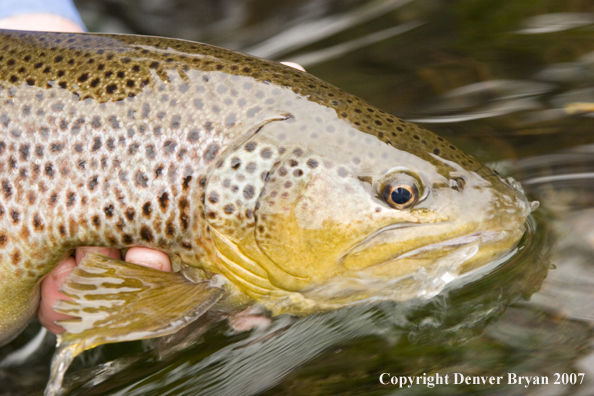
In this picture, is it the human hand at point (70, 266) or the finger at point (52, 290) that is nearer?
the human hand at point (70, 266)

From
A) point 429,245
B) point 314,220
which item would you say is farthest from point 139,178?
point 429,245

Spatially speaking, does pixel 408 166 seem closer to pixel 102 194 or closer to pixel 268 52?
pixel 102 194

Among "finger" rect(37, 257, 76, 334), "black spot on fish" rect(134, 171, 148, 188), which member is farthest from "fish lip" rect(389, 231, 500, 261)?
"finger" rect(37, 257, 76, 334)

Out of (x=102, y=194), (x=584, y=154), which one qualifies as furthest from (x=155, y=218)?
(x=584, y=154)

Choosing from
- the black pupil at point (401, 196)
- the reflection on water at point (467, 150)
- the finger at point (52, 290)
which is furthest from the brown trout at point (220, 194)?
the reflection on water at point (467, 150)

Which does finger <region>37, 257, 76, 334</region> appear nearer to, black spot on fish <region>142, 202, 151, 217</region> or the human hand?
the human hand

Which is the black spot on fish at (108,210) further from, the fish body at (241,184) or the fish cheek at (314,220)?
the fish cheek at (314,220)
